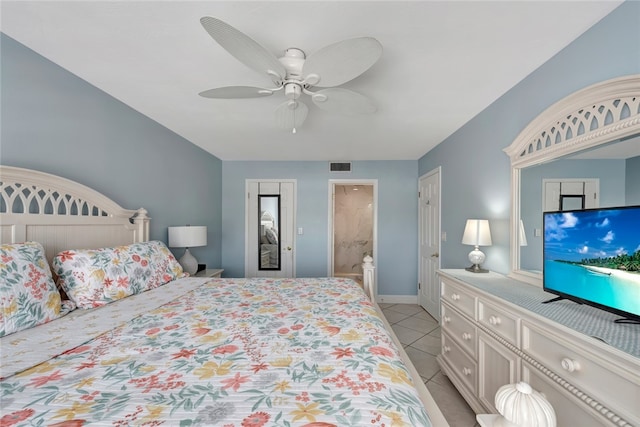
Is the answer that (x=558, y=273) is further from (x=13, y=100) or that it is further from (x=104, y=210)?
(x=13, y=100)

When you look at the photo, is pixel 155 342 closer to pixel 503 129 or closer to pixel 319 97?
pixel 319 97

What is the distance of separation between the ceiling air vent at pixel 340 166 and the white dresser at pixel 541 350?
2645 millimetres

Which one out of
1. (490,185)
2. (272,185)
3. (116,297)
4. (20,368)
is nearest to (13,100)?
(116,297)

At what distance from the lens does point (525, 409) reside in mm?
673

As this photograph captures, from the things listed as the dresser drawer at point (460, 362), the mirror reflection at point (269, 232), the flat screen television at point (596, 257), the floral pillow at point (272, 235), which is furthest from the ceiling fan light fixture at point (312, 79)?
the floral pillow at point (272, 235)

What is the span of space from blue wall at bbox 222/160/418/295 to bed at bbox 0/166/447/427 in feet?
7.41

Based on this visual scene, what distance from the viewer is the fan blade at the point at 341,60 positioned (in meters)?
1.19

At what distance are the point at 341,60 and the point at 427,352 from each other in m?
2.74

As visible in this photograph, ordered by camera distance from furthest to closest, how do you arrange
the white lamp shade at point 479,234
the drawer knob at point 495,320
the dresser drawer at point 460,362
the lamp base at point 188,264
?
the lamp base at point 188,264, the white lamp shade at point 479,234, the dresser drawer at point 460,362, the drawer knob at point 495,320

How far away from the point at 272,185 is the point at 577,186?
380 cm

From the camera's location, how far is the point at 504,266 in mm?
2090

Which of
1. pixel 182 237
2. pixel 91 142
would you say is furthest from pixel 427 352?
pixel 91 142

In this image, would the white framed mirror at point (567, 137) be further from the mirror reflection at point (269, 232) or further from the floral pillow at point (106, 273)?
the mirror reflection at point (269, 232)

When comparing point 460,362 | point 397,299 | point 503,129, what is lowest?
point 397,299
